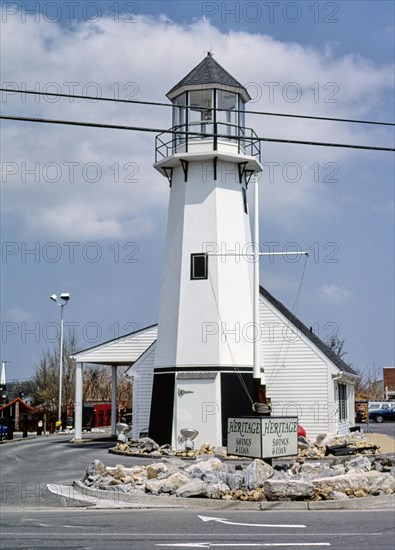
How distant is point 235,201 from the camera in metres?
30.4

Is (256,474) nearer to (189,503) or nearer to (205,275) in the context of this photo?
(189,503)

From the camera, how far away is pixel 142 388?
33219mm

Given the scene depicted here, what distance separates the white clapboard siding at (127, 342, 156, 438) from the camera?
108 ft

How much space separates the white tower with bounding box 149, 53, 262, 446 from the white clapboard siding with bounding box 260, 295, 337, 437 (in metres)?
2.34

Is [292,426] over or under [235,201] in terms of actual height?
under

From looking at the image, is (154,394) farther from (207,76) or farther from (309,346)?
(207,76)

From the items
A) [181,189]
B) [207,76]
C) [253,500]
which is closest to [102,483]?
[253,500]

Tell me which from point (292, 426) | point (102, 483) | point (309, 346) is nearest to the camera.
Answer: point (102, 483)

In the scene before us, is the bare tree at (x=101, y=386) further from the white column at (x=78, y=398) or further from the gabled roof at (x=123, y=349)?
the gabled roof at (x=123, y=349)

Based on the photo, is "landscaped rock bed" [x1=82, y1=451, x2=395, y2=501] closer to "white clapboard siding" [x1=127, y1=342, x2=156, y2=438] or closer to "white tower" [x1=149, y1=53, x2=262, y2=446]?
"white tower" [x1=149, y1=53, x2=262, y2=446]

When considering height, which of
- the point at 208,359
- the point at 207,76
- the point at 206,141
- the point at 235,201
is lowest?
the point at 208,359

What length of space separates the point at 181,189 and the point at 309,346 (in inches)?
313

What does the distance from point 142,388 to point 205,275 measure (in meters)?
6.57

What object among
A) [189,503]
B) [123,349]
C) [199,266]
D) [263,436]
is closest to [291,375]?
[199,266]
